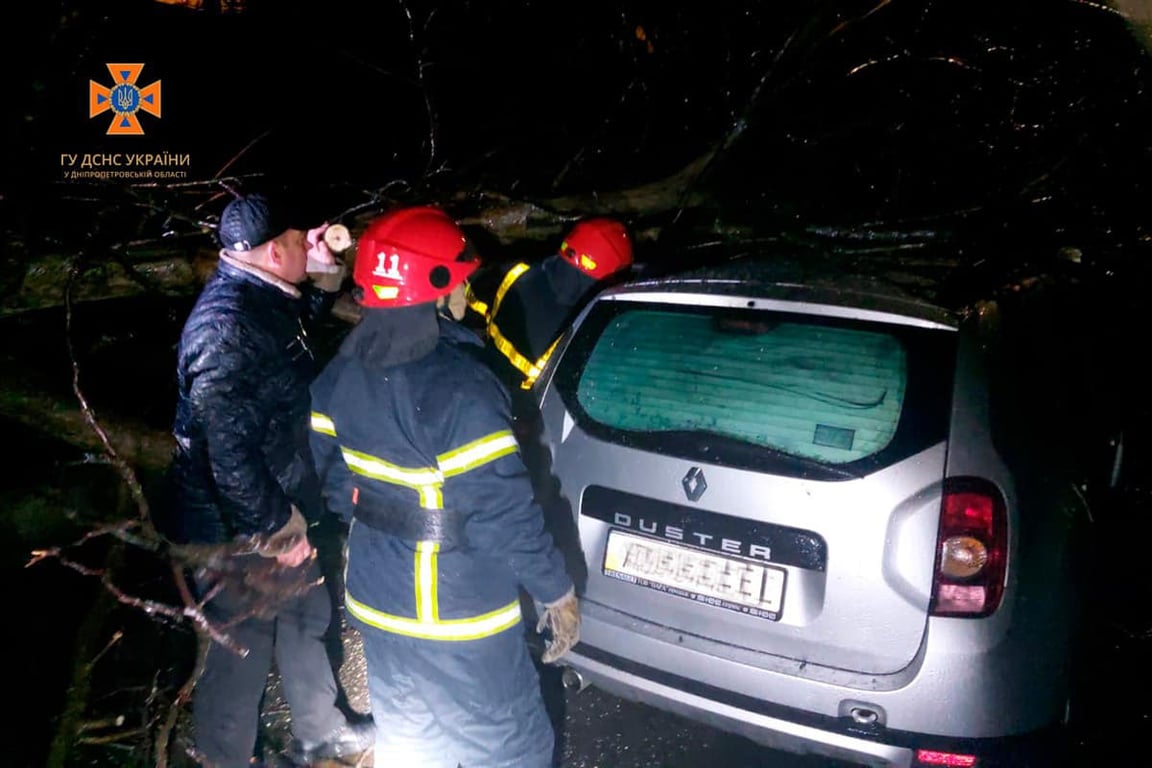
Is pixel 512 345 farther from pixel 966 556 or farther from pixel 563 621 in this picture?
pixel 966 556

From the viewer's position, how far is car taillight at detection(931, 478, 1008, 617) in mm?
2027

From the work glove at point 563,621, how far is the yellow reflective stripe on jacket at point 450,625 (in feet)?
0.43

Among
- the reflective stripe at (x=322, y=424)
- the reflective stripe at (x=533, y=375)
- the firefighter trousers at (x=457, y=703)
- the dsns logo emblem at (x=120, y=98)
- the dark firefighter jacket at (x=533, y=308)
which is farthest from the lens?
the dsns logo emblem at (x=120, y=98)

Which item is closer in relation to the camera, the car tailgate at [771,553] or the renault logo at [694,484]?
the car tailgate at [771,553]

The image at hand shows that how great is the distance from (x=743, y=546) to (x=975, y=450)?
0.71m

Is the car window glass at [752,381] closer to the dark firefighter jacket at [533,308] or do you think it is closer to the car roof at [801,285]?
the car roof at [801,285]

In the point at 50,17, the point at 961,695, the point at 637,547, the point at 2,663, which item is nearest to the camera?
the point at 961,695

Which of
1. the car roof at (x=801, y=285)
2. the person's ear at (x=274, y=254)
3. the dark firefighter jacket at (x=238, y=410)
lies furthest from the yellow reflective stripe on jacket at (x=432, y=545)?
the car roof at (x=801, y=285)

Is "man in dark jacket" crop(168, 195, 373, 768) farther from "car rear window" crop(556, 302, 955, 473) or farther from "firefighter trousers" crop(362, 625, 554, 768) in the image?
"car rear window" crop(556, 302, 955, 473)

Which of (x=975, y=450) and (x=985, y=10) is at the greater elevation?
(x=985, y=10)

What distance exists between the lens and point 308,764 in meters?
2.87

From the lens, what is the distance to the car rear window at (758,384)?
2.14 metres

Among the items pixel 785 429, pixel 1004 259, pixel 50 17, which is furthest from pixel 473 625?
pixel 50 17

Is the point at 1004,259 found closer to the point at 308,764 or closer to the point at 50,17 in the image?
the point at 308,764
